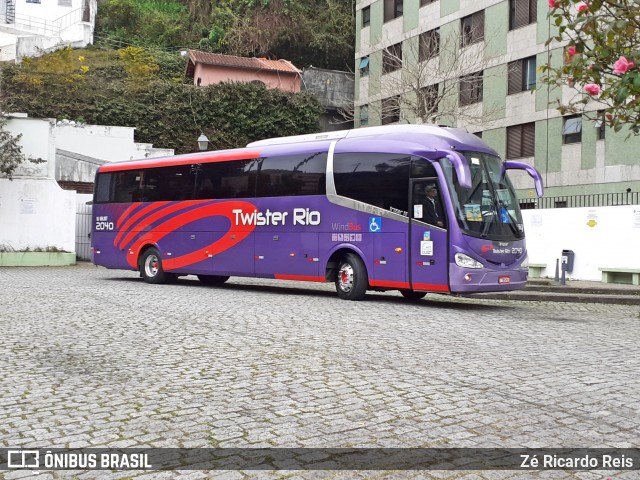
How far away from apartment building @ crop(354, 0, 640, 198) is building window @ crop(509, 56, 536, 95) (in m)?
0.04

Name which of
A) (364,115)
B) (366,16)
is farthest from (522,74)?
(366,16)

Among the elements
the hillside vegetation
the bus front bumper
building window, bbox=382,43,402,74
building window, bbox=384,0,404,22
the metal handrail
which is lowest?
the bus front bumper

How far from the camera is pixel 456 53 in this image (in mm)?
33469

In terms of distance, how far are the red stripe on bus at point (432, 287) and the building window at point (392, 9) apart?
89.9 feet

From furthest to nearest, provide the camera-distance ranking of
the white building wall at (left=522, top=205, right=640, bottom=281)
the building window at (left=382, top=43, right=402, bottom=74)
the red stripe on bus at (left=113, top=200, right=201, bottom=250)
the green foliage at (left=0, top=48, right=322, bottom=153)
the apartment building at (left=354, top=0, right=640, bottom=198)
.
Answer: the building window at (left=382, top=43, right=402, bottom=74) < the green foliage at (left=0, top=48, right=322, bottom=153) < the apartment building at (left=354, top=0, right=640, bottom=198) < the red stripe on bus at (left=113, top=200, right=201, bottom=250) < the white building wall at (left=522, top=205, right=640, bottom=281)

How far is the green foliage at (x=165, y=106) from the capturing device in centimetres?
3641

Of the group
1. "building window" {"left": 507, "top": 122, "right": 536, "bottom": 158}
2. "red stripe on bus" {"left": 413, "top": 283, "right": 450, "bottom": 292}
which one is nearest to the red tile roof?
"building window" {"left": 507, "top": 122, "right": 536, "bottom": 158}

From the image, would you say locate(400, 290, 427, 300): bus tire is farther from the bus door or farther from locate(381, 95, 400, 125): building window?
locate(381, 95, 400, 125): building window

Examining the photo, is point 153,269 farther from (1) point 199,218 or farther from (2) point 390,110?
(2) point 390,110

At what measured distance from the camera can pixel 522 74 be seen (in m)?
32.3

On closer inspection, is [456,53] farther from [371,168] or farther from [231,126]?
[371,168]

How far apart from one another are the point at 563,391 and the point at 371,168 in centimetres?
966

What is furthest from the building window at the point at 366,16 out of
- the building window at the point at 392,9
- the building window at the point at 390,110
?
the building window at the point at 390,110

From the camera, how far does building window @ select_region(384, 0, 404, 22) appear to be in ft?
129
